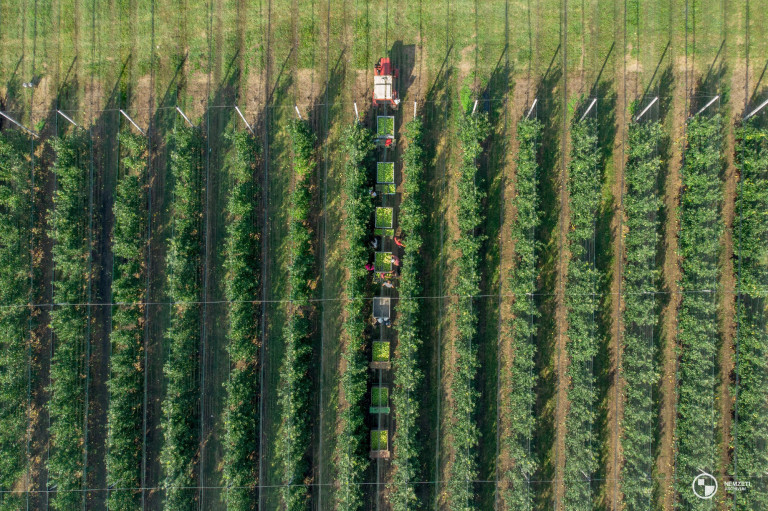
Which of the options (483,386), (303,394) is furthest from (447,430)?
(303,394)

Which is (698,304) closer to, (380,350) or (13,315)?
(380,350)

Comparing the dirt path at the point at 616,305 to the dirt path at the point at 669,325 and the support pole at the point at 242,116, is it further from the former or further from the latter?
the support pole at the point at 242,116

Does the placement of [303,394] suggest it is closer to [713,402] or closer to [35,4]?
[713,402]

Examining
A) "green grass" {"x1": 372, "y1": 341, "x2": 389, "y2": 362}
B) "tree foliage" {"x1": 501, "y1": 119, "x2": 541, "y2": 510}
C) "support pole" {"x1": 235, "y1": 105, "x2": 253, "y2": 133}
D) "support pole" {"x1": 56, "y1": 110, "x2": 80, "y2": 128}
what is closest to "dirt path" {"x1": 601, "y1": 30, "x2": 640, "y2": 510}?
"tree foliage" {"x1": 501, "y1": 119, "x2": 541, "y2": 510}

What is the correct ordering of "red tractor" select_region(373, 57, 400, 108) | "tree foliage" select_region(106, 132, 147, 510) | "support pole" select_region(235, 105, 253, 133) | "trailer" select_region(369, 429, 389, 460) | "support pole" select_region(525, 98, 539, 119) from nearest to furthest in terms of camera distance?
"tree foliage" select_region(106, 132, 147, 510)
"support pole" select_region(525, 98, 539, 119)
"red tractor" select_region(373, 57, 400, 108)
"trailer" select_region(369, 429, 389, 460)
"support pole" select_region(235, 105, 253, 133)

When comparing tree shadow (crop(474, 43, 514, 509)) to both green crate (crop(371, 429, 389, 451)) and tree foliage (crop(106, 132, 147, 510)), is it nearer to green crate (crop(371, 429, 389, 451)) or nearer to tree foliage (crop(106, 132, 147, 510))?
green crate (crop(371, 429, 389, 451))

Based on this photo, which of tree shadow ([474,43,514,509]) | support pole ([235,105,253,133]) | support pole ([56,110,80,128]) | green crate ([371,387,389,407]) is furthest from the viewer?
support pole ([56,110,80,128])
